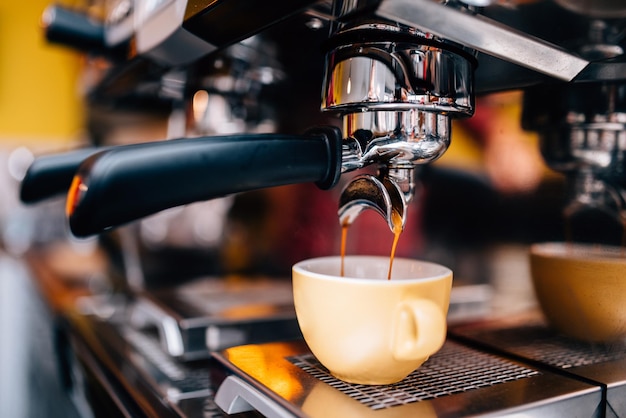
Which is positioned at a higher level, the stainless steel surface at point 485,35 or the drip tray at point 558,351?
the stainless steel surface at point 485,35

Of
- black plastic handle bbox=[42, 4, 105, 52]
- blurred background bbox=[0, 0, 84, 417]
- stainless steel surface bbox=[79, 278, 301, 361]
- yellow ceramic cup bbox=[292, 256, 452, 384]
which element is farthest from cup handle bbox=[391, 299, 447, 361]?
blurred background bbox=[0, 0, 84, 417]

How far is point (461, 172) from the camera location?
2.27 feet

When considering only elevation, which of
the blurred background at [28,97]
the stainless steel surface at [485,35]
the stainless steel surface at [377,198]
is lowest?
the stainless steel surface at [377,198]

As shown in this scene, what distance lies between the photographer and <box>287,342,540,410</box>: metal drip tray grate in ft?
1.18

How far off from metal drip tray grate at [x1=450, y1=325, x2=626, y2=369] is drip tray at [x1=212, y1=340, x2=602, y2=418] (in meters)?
0.03

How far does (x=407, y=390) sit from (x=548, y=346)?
0.17m

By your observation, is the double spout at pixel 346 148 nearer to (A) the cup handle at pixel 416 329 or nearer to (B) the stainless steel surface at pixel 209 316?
(A) the cup handle at pixel 416 329

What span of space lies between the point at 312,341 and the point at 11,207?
2.56 meters

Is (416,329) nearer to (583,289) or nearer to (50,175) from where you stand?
(583,289)

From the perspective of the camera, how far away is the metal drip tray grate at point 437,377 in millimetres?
361

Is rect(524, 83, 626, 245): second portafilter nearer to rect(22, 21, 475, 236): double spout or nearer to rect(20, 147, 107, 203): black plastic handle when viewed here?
rect(22, 21, 475, 236): double spout

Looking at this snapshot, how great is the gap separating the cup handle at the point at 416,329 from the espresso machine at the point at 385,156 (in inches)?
1.3

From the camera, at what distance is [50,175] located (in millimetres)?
514

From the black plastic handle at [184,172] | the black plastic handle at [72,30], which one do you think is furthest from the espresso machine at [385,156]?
the black plastic handle at [72,30]
